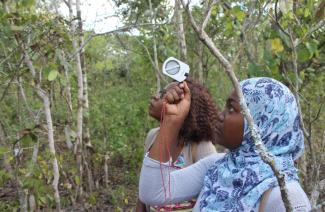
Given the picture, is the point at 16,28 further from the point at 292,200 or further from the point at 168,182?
the point at 292,200

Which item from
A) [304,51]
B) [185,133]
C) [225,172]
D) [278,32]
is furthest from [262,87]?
[304,51]

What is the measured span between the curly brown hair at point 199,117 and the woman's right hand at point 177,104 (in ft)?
1.92

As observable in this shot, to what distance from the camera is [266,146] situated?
1.39m

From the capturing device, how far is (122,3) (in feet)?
21.4

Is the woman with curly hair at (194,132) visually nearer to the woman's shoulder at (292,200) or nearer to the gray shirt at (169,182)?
the gray shirt at (169,182)

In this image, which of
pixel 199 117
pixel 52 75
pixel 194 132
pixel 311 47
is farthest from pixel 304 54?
pixel 52 75

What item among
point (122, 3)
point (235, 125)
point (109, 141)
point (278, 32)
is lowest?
point (109, 141)

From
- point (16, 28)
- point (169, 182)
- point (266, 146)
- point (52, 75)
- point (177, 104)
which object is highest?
point (16, 28)

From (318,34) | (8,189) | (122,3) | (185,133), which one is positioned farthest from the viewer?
(122,3)

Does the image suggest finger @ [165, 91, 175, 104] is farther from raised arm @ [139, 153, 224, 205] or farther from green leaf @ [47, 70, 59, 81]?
Result: green leaf @ [47, 70, 59, 81]

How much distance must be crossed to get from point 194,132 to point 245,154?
2.29 feet

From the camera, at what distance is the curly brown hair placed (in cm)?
211

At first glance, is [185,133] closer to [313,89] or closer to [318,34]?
[318,34]

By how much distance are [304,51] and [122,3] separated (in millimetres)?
4105
